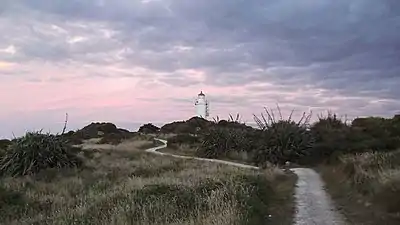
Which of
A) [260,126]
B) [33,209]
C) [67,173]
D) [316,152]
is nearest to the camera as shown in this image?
[33,209]

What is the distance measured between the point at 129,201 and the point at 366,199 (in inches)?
324

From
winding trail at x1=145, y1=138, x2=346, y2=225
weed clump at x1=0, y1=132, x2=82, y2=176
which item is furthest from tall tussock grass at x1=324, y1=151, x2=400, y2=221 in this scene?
weed clump at x1=0, y1=132, x2=82, y2=176

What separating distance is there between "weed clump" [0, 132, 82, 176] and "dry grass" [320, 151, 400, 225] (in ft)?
61.4

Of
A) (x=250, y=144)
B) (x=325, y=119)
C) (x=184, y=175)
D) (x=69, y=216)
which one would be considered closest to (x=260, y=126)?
(x=250, y=144)

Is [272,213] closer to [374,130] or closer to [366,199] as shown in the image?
[366,199]

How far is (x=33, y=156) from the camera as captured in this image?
1278 inches

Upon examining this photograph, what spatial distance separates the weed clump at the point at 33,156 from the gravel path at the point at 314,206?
57.1 feet

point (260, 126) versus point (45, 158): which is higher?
point (260, 126)

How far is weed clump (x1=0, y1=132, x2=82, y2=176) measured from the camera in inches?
1264

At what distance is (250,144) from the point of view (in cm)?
4772

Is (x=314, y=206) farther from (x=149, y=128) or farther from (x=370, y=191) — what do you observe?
(x=149, y=128)

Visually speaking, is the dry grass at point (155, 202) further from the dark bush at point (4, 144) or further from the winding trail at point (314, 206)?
the dark bush at point (4, 144)

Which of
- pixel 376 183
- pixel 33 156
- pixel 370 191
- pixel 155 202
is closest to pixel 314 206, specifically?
pixel 370 191

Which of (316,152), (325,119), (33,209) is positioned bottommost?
(33,209)
